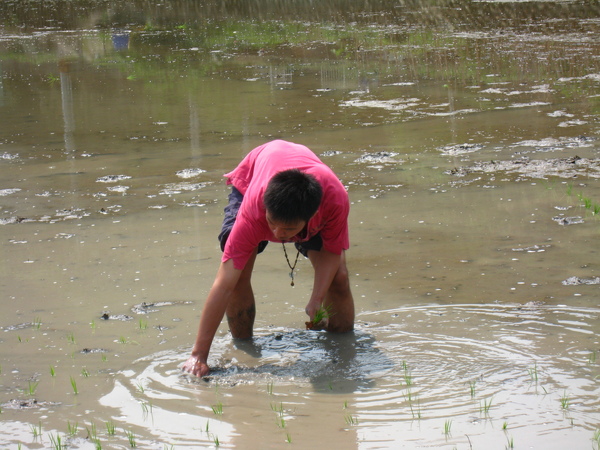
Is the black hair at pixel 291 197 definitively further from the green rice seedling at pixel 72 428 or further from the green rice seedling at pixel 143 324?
the green rice seedling at pixel 143 324

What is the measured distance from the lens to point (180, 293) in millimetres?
5379

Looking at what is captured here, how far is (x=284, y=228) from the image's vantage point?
364 centimetres

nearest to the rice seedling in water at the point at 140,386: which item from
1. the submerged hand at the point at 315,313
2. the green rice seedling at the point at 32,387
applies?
the green rice seedling at the point at 32,387

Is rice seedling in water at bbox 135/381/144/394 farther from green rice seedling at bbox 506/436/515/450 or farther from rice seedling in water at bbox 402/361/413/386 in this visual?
green rice seedling at bbox 506/436/515/450

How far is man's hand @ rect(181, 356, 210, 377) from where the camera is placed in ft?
13.9

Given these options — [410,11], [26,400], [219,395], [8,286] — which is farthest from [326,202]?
[410,11]

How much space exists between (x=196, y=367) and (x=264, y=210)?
0.99 m

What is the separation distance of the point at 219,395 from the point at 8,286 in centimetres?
215

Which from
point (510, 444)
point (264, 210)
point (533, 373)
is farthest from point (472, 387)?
point (264, 210)

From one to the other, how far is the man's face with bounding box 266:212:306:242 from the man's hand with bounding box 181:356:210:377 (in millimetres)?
891

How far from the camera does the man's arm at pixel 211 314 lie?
13.0ft

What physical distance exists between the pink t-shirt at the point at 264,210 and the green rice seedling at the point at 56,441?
1.06m

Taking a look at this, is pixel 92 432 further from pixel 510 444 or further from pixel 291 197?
pixel 510 444

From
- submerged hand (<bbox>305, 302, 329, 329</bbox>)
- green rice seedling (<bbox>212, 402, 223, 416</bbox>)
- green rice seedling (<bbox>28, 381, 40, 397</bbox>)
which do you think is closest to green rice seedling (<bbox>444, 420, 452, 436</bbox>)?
submerged hand (<bbox>305, 302, 329, 329</bbox>)
